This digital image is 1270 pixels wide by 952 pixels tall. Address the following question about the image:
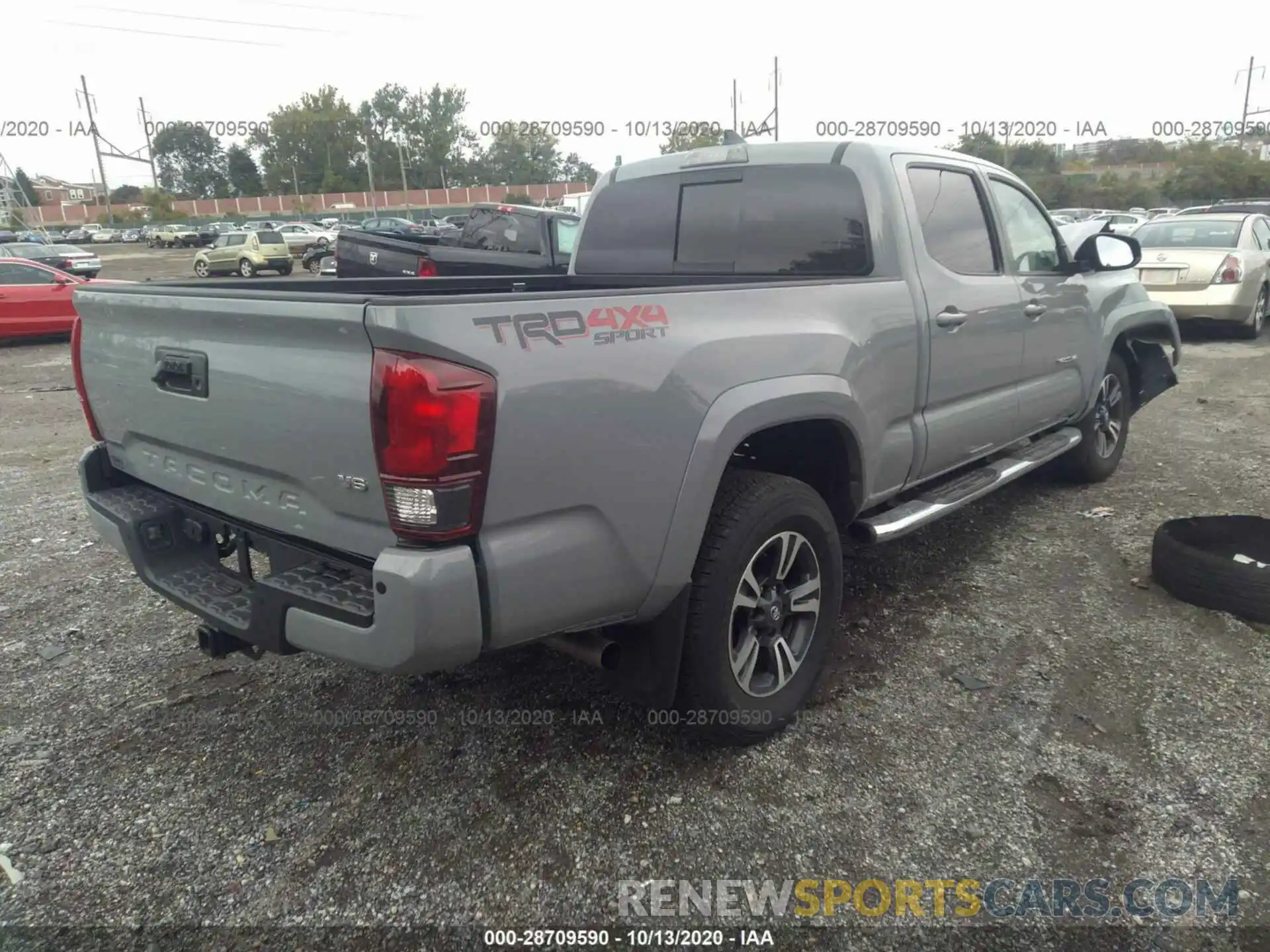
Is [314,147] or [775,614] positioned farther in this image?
[314,147]

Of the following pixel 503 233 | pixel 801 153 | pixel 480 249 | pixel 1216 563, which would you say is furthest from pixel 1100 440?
pixel 503 233

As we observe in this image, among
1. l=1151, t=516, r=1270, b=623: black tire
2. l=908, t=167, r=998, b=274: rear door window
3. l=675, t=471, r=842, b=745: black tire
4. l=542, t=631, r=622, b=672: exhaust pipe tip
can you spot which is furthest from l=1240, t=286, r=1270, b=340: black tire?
l=542, t=631, r=622, b=672: exhaust pipe tip

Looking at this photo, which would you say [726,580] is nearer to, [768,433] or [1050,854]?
[768,433]

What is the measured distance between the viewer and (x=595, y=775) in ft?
8.92

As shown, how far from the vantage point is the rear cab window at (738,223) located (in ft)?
11.1

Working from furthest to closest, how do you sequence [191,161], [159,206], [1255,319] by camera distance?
[191,161] < [159,206] < [1255,319]

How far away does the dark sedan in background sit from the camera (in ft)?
54.5

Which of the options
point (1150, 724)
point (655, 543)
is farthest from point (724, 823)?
point (1150, 724)

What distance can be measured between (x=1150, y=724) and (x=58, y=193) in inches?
5448

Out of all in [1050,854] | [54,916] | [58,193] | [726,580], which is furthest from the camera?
[58,193]

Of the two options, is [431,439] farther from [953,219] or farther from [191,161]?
[191,161]

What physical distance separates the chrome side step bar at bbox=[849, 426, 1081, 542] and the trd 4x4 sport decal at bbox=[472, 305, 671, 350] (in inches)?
56.9

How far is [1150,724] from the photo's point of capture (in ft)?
9.62

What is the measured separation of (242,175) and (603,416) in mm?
102962
